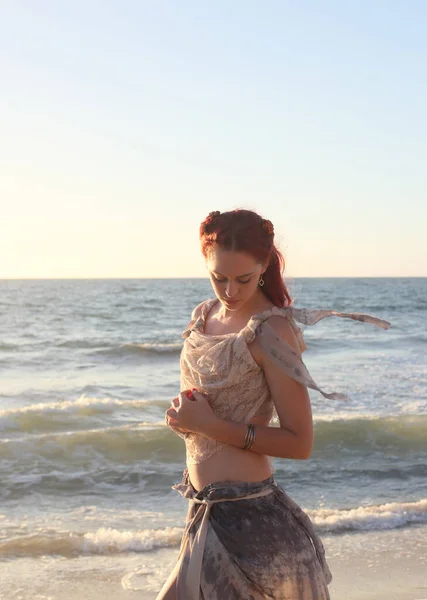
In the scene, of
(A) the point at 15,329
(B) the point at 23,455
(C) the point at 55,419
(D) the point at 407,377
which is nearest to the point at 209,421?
(B) the point at 23,455

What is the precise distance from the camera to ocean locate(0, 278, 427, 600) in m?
5.85

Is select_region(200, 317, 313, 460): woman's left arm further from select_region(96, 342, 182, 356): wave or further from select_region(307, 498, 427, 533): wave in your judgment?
select_region(96, 342, 182, 356): wave

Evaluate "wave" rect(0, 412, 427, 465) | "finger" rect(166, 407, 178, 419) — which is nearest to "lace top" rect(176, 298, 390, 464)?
"finger" rect(166, 407, 178, 419)

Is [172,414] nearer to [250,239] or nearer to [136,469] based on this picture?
[250,239]

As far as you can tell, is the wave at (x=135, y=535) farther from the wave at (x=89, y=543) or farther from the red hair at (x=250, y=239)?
the red hair at (x=250, y=239)

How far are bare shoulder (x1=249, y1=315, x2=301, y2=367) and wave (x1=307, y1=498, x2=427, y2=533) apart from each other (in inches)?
169

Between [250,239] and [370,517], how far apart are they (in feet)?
15.4

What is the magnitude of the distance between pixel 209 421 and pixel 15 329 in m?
27.6

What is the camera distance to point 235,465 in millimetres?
2496

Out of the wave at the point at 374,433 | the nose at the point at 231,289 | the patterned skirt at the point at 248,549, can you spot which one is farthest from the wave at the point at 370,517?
the nose at the point at 231,289

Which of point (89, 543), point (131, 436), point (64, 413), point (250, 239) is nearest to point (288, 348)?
point (250, 239)

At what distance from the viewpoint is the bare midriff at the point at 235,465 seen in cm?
249

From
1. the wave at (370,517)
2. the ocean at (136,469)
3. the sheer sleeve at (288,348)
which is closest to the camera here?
the sheer sleeve at (288,348)

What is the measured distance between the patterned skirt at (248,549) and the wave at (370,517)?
4.09 meters
